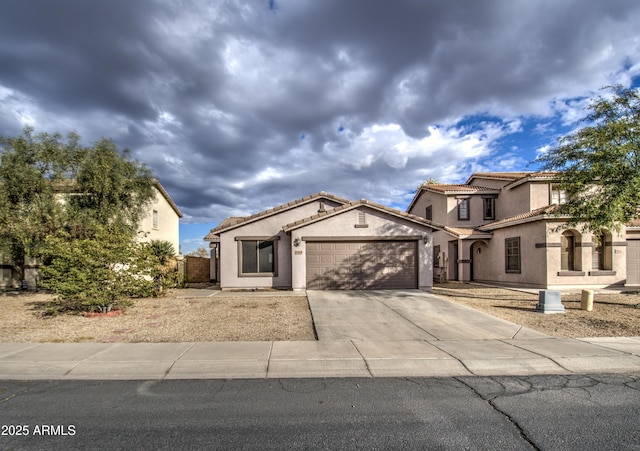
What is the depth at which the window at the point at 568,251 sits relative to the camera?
53.6 ft

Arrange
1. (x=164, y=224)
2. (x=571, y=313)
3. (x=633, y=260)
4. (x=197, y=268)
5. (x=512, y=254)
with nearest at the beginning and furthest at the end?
(x=571, y=313)
(x=633, y=260)
(x=512, y=254)
(x=197, y=268)
(x=164, y=224)

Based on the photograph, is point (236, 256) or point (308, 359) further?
point (236, 256)

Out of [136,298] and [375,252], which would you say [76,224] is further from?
[375,252]

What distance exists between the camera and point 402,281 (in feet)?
50.8

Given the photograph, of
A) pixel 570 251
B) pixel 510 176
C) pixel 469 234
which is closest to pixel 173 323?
pixel 469 234

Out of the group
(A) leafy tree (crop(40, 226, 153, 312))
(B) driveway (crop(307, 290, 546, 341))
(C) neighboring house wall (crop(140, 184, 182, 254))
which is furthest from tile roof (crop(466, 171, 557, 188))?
(C) neighboring house wall (crop(140, 184, 182, 254))

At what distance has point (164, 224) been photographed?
23.5 metres

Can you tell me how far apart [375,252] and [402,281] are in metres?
1.81

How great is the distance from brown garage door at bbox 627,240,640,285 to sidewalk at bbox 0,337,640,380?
13.4m

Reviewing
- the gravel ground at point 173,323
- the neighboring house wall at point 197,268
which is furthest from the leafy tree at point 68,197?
the neighboring house wall at point 197,268

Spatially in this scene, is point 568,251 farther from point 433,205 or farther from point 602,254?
point 433,205

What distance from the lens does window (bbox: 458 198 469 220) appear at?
23156 mm

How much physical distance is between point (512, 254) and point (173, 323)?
1694cm

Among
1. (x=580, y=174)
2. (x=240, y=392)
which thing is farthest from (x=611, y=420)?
(x=580, y=174)
